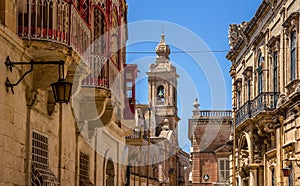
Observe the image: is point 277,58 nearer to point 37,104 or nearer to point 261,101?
point 261,101

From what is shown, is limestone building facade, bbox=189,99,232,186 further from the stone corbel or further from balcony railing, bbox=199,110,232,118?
the stone corbel

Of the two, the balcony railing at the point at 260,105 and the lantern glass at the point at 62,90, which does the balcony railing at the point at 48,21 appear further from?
the balcony railing at the point at 260,105

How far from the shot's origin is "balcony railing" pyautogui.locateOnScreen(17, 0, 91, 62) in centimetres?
1281

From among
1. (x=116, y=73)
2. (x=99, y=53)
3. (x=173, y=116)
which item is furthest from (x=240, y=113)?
(x=173, y=116)

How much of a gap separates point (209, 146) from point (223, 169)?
198 cm

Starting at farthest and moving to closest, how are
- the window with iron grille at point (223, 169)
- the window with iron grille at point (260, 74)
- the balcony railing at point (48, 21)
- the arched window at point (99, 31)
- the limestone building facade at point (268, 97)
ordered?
1. the window with iron grille at point (223, 169)
2. the window with iron grille at point (260, 74)
3. the limestone building facade at point (268, 97)
4. the arched window at point (99, 31)
5. the balcony railing at point (48, 21)

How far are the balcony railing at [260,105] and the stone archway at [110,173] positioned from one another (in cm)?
564

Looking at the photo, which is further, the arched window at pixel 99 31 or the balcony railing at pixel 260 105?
the balcony railing at pixel 260 105

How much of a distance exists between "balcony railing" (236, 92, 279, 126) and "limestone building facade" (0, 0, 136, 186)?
6.68m

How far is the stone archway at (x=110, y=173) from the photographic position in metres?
24.8

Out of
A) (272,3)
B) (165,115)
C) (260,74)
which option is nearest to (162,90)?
(165,115)

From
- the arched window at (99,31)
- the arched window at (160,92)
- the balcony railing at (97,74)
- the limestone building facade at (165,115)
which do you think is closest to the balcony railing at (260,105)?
the arched window at (99,31)

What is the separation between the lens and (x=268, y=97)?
25.2 m

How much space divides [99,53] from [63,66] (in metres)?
5.73
